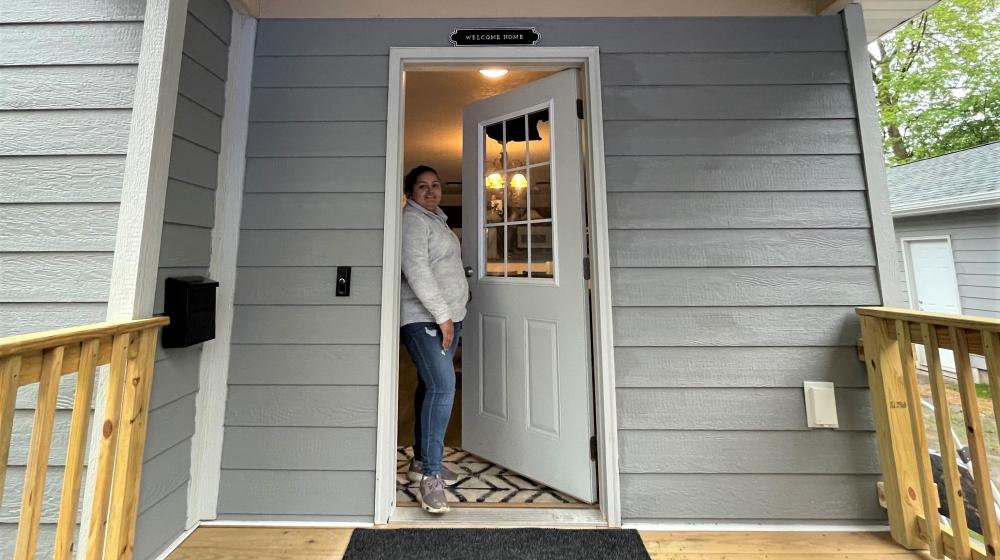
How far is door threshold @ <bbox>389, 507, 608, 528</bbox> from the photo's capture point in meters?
1.54

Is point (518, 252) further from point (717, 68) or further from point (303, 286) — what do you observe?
point (717, 68)

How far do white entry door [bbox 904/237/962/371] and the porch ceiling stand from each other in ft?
3.58

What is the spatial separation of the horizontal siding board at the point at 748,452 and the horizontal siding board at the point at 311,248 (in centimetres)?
132

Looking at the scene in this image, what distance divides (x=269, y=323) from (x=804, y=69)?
8.48 feet

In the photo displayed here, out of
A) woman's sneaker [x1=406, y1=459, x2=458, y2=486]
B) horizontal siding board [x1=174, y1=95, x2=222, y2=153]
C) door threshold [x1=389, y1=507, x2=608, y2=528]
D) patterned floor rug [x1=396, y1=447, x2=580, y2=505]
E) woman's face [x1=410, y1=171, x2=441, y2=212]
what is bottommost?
door threshold [x1=389, y1=507, x2=608, y2=528]

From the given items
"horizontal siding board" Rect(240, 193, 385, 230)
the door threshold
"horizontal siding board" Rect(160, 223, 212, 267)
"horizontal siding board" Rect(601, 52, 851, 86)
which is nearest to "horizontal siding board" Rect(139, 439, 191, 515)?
"horizontal siding board" Rect(160, 223, 212, 267)

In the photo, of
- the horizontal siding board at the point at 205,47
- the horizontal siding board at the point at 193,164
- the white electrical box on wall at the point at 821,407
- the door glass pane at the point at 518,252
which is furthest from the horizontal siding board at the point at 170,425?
the white electrical box on wall at the point at 821,407

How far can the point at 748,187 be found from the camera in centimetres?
166

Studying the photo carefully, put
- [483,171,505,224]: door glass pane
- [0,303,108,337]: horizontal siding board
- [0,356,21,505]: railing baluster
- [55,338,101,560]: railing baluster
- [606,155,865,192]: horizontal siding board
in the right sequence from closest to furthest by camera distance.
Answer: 1. [0,356,21,505]: railing baluster
2. [55,338,101,560]: railing baluster
3. [0,303,108,337]: horizontal siding board
4. [606,155,865,192]: horizontal siding board
5. [483,171,505,224]: door glass pane

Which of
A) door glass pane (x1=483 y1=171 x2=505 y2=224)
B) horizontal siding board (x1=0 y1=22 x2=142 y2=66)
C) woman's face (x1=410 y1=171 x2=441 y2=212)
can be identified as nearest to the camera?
horizontal siding board (x1=0 y1=22 x2=142 y2=66)

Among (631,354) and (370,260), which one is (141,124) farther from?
(631,354)

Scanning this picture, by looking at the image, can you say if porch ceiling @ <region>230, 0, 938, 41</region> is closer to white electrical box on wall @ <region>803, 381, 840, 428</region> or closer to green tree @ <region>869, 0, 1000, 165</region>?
green tree @ <region>869, 0, 1000, 165</region>

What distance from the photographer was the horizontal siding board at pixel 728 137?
1.67 m

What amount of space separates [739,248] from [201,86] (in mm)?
2285
